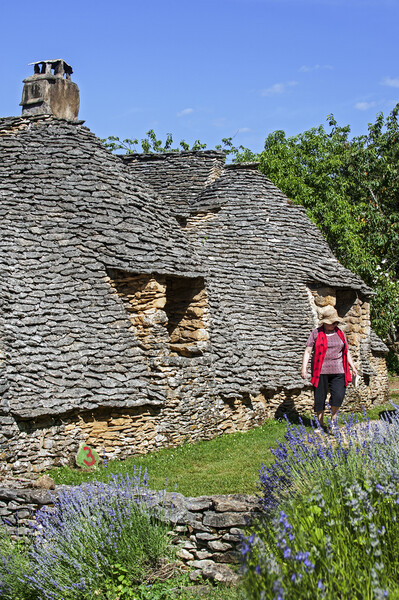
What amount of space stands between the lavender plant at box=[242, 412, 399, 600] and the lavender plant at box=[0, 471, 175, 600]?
1077 mm

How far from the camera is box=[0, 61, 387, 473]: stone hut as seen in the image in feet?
29.9

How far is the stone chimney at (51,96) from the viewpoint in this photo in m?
13.4

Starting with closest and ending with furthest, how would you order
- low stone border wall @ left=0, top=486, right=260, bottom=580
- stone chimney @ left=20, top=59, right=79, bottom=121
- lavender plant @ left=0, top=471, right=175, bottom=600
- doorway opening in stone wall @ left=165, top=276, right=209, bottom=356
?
lavender plant @ left=0, top=471, right=175, bottom=600 < low stone border wall @ left=0, top=486, right=260, bottom=580 < doorway opening in stone wall @ left=165, top=276, right=209, bottom=356 < stone chimney @ left=20, top=59, right=79, bottom=121

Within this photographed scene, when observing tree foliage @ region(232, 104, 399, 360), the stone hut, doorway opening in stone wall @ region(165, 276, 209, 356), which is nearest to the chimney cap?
the stone hut

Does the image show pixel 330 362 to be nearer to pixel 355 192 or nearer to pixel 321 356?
pixel 321 356

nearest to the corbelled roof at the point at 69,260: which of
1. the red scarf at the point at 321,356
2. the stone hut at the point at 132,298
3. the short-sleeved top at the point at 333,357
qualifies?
the stone hut at the point at 132,298

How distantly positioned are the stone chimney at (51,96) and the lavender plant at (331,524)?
1038cm

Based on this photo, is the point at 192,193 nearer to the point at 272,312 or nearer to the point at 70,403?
the point at 272,312

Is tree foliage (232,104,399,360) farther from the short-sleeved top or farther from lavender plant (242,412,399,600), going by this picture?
lavender plant (242,412,399,600)

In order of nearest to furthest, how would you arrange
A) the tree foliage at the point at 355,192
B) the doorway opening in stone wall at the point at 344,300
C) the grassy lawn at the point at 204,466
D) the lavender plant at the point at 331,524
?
the lavender plant at the point at 331,524 < the grassy lawn at the point at 204,466 < the doorway opening in stone wall at the point at 344,300 < the tree foliage at the point at 355,192

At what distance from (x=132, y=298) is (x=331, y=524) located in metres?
6.80

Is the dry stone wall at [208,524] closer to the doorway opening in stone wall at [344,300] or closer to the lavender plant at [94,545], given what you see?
the lavender plant at [94,545]

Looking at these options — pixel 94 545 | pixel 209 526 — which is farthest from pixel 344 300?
pixel 94 545

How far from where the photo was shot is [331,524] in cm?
390
